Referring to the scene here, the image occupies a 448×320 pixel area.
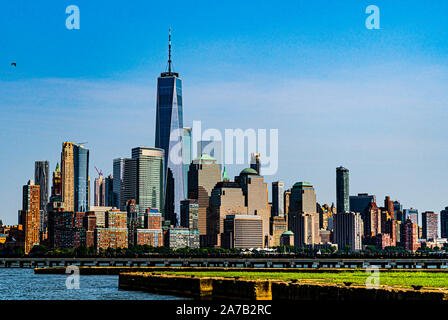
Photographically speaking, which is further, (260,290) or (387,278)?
(387,278)

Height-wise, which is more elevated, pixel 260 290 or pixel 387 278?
pixel 387 278

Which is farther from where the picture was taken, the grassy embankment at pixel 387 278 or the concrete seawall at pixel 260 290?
the grassy embankment at pixel 387 278

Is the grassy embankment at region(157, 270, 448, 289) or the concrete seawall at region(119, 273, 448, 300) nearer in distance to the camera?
the concrete seawall at region(119, 273, 448, 300)
